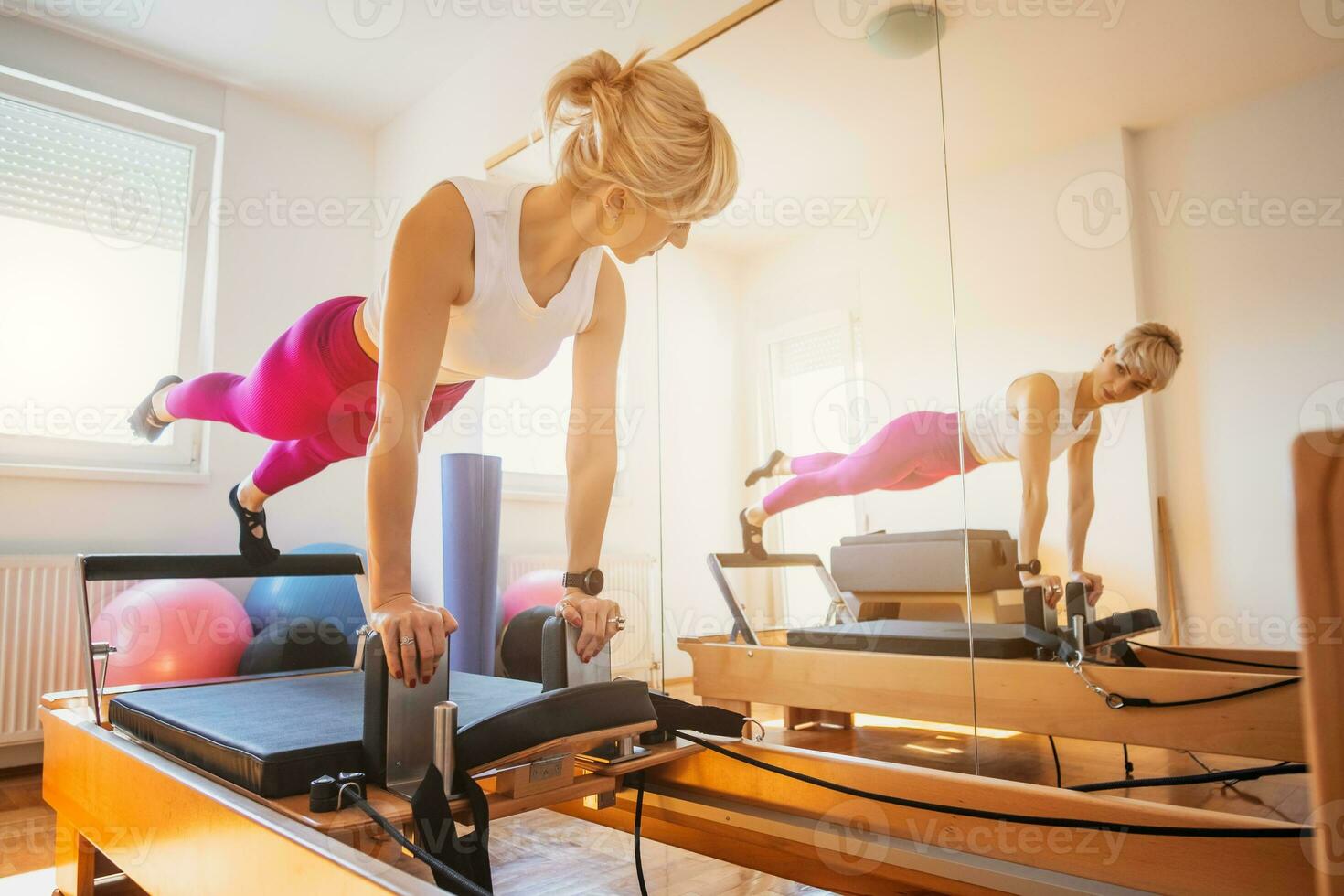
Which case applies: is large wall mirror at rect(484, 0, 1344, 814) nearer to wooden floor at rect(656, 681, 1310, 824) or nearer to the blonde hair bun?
wooden floor at rect(656, 681, 1310, 824)

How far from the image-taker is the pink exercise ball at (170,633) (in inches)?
105

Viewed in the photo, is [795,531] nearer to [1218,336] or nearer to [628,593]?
[628,593]

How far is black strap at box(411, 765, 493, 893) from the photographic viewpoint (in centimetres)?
96

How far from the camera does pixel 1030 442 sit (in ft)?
5.85

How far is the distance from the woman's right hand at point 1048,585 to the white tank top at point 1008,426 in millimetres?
254

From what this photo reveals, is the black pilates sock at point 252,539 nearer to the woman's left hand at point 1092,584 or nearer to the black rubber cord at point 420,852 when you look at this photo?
the black rubber cord at point 420,852

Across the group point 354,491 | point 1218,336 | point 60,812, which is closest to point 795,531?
point 1218,336

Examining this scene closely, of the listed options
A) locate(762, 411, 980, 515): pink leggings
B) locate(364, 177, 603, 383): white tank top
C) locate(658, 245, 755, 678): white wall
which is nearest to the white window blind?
locate(658, 245, 755, 678): white wall

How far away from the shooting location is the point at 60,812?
162cm

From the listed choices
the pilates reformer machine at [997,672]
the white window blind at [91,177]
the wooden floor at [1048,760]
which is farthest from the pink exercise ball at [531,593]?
the white window blind at [91,177]

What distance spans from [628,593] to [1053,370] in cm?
145

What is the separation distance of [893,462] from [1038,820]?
3.71 feet

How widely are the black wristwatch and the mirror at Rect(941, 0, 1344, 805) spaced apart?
36.1 inches

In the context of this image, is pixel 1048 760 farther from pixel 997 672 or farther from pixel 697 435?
pixel 697 435
